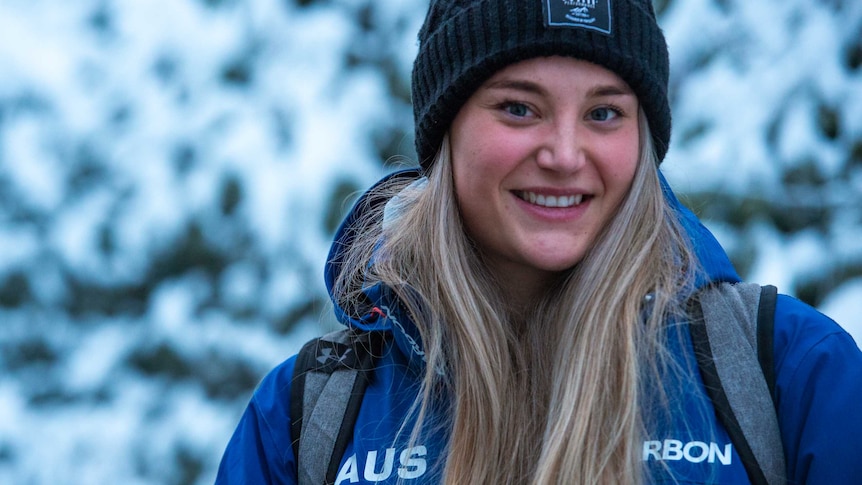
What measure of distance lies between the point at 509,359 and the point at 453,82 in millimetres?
558

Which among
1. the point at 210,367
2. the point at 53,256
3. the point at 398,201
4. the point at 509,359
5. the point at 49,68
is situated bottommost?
the point at 509,359

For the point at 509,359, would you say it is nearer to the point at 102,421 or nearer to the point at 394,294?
the point at 394,294

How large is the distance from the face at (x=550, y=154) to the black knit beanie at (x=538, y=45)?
30mm

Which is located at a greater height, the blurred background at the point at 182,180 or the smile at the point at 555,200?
the blurred background at the point at 182,180

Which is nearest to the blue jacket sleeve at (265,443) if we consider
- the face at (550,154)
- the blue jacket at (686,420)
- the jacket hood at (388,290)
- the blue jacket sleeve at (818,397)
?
the blue jacket at (686,420)

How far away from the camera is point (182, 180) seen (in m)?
4.66

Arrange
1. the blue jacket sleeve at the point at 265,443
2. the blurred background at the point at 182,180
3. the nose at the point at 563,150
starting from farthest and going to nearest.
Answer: the blurred background at the point at 182,180 → the blue jacket sleeve at the point at 265,443 → the nose at the point at 563,150

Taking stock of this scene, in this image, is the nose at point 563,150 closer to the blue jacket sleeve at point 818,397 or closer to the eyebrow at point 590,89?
the eyebrow at point 590,89

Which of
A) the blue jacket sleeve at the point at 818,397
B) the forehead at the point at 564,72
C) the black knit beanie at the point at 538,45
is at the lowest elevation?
the blue jacket sleeve at the point at 818,397

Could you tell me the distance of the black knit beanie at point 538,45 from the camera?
1901mm

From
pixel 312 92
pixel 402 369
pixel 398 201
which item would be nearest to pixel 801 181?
pixel 312 92

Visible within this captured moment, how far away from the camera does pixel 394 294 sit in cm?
207

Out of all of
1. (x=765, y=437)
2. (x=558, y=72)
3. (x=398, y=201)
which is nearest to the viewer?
(x=765, y=437)

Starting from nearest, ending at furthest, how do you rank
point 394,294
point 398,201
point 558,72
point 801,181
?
point 558,72 < point 394,294 < point 398,201 < point 801,181
